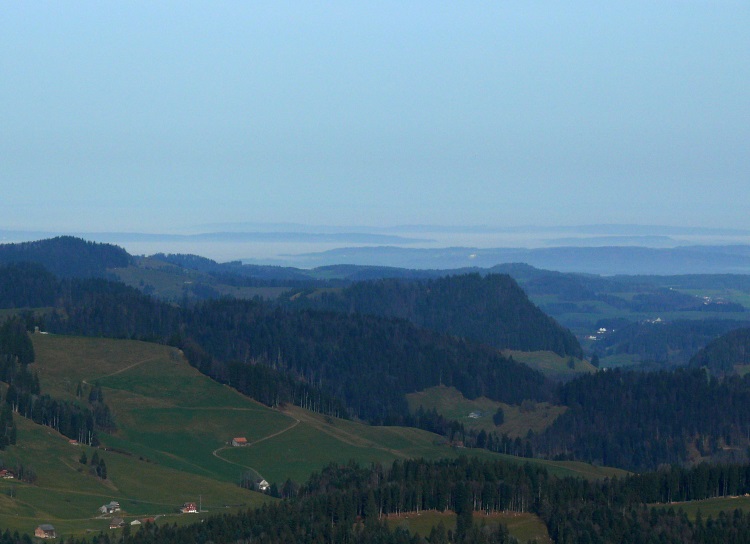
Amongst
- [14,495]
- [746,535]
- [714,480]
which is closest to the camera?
[746,535]

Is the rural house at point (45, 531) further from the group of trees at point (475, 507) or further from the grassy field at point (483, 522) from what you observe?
the grassy field at point (483, 522)

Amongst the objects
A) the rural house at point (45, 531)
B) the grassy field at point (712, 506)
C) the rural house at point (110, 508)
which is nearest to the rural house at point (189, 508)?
the rural house at point (110, 508)

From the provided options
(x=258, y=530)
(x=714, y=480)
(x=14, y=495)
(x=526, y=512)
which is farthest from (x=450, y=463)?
(x=14, y=495)

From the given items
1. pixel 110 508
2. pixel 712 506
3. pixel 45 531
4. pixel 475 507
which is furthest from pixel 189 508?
pixel 712 506

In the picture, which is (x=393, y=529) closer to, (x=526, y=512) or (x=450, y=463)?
(x=526, y=512)

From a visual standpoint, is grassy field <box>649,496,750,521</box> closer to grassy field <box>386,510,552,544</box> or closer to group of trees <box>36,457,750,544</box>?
group of trees <box>36,457,750,544</box>
